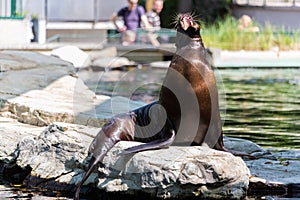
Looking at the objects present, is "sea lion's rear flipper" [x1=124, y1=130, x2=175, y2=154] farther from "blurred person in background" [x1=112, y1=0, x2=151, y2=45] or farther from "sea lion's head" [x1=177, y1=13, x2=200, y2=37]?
"blurred person in background" [x1=112, y1=0, x2=151, y2=45]

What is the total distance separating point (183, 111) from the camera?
6574 mm

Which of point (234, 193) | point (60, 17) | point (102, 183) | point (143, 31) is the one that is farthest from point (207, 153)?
point (60, 17)

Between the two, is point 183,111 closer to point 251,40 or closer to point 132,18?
point 132,18

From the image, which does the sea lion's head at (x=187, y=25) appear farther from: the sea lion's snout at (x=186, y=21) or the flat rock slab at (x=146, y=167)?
the flat rock slab at (x=146, y=167)

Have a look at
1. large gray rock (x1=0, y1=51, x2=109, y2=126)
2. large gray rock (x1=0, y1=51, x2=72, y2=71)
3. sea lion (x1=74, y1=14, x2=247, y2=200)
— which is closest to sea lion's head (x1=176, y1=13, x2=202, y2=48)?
sea lion (x1=74, y1=14, x2=247, y2=200)

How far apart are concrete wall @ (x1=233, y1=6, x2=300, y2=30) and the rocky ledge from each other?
718 inches

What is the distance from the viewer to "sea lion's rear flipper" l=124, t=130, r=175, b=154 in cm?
620

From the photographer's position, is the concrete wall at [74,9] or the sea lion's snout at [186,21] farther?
the concrete wall at [74,9]

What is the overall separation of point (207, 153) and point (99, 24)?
14.3m

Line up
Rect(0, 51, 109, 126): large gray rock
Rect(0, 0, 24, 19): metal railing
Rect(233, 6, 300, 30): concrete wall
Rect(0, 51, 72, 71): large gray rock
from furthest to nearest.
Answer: Rect(233, 6, 300, 30): concrete wall → Rect(0, 0, 24, 19): metal railing → Rect(0, 51, 72, 71): large gray rock → Rect(0, 51, 109, 126): large gray rock

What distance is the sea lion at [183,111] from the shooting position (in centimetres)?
656

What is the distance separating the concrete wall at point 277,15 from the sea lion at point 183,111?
19.4m

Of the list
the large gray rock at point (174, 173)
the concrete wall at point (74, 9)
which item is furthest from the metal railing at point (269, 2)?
the large gray rock at point (174, 173)

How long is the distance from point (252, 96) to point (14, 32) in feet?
17.4
